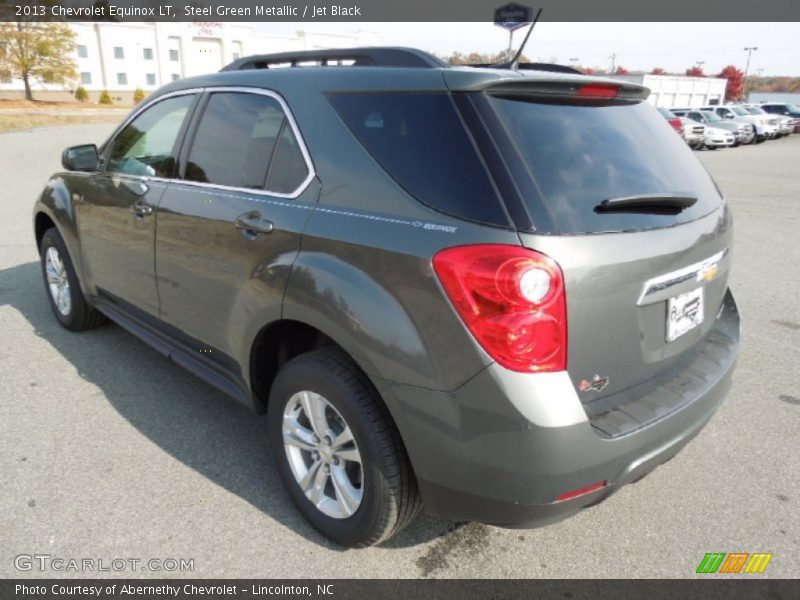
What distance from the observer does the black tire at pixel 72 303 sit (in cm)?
437

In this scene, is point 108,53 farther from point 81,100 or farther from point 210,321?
point 210,321

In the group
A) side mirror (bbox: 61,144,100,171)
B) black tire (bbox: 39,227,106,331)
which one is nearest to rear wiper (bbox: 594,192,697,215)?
side mirror (bbox: 61,144,100,171)

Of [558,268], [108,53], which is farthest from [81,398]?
[108,53]

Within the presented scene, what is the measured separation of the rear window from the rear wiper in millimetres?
19

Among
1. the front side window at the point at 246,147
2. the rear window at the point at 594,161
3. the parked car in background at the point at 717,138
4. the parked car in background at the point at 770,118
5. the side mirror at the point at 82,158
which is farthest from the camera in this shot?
the parked car in background at the point at 770,118

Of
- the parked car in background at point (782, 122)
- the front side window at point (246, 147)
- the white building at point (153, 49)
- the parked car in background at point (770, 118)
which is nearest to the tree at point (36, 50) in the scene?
the white building at point (153, 49)

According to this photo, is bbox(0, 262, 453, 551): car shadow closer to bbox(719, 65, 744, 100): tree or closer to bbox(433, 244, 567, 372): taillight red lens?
bbox(433, 244, 567, 372): taillight red lens

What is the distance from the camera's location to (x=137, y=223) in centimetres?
339

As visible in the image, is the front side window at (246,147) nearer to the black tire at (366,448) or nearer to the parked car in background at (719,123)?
the black tire at (366,448)

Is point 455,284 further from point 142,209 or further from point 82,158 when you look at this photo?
point 82,158

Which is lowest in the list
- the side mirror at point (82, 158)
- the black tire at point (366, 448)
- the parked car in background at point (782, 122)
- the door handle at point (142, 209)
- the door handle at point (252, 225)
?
the parked car in background at point (782, 122)

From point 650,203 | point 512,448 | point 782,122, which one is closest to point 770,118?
A: point 782,122

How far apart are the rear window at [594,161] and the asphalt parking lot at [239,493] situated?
1325 millimetres
